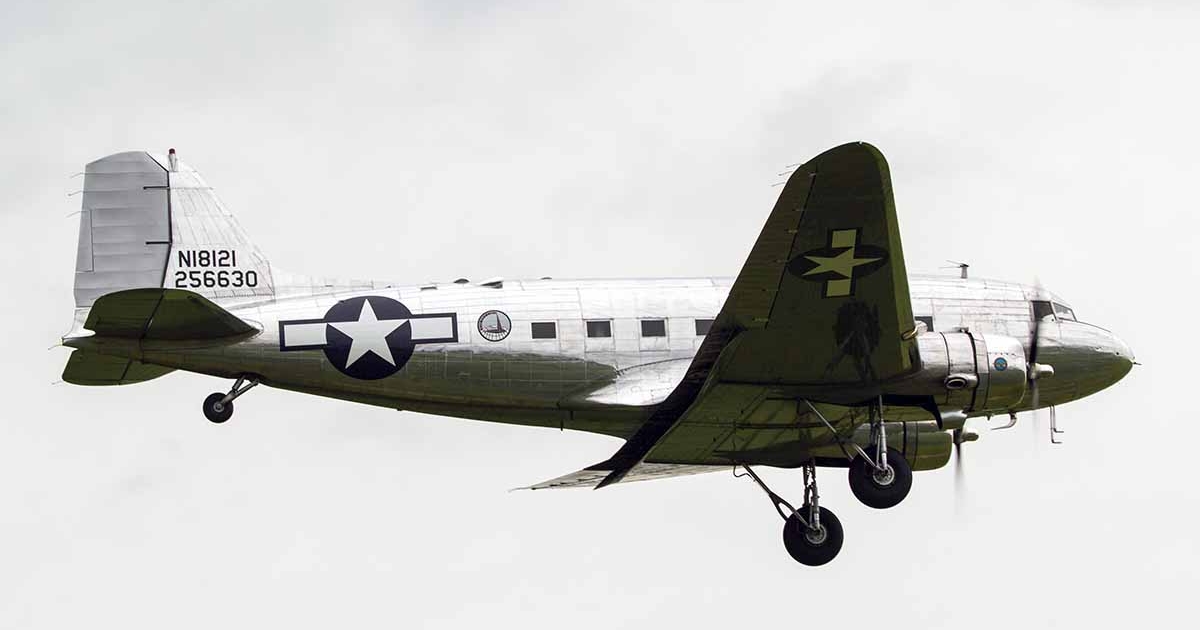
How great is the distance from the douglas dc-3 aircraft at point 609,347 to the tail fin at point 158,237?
0.02 m

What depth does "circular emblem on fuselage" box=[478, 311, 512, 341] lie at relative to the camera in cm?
2544

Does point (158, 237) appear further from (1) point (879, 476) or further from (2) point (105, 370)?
(1) point (879, 476)

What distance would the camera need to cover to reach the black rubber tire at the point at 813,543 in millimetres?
26734

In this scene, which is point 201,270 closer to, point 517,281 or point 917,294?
point 517,281

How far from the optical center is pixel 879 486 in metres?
24.5

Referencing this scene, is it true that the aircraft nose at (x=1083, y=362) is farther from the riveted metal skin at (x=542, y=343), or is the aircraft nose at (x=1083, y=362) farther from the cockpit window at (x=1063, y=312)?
the cockpit window at (x=1063, y=312)

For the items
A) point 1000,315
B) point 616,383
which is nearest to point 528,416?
point 616,383

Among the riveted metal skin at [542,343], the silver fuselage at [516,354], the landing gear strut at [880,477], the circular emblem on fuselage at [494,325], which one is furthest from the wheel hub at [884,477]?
the circular emblem on fuselage at [494,325]

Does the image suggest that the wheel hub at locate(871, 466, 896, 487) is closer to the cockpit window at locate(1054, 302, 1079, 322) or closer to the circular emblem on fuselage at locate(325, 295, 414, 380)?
the cockpit window at locate(1054, 302, 1079, 322)

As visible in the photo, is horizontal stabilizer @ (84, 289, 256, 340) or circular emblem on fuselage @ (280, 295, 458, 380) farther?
circular emblem on fuselage @ (280, 295, 458, 380)

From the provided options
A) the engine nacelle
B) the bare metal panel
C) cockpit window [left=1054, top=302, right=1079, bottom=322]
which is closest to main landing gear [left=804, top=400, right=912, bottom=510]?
the engine nacelle

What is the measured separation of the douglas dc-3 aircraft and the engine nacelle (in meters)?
0.03

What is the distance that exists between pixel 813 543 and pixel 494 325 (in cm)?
559

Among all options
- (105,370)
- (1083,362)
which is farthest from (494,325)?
(1083,362)
